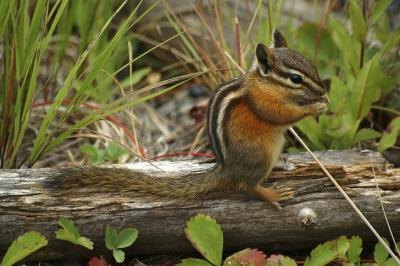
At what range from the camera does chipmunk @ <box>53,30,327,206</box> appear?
3074mm

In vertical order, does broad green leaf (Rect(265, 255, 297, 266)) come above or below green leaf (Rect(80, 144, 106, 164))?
above

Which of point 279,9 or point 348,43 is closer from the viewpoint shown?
point 348,43

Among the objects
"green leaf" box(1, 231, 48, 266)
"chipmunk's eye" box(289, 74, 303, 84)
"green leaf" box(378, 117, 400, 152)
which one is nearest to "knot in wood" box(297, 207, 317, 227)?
"chipmunk's eye" box(289, 74, 303, 84)

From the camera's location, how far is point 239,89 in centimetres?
316

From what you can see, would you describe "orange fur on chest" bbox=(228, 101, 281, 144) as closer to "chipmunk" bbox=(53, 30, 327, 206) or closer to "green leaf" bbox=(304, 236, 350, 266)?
"chipmunk" bbox=(53, 30, 327, 206)

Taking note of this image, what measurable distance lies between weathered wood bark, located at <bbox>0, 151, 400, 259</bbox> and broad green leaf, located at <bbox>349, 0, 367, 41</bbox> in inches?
37.5

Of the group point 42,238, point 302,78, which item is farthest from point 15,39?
point 302,78

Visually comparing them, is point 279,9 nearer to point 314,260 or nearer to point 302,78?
point 302,78

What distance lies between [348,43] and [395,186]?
1062 mm

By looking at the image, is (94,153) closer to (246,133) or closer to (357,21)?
(246,133)

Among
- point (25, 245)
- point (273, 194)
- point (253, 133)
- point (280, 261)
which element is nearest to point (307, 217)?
point (273, 194)

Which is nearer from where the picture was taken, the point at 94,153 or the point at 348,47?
the point at 94,153

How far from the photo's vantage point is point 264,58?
3072 mm

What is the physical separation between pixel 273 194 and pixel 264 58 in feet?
1.88
